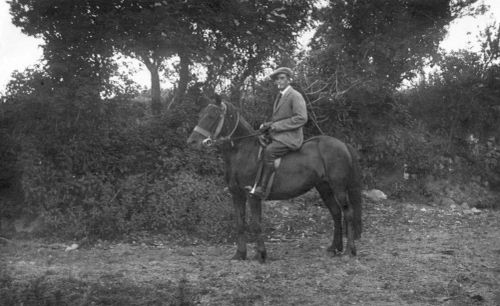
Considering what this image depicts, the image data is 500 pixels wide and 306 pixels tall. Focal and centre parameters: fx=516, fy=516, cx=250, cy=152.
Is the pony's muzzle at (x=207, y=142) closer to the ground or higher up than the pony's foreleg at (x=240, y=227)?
higher up

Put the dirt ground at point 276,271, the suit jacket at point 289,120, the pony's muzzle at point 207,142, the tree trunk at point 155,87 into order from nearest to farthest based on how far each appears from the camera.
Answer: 1. the dirt ground at point 276,271
2. the pony's muzzle at point 207,142
3. the suit jacket at point 289,120
4. the tree trunk at point 155,87

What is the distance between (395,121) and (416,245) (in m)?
7.01

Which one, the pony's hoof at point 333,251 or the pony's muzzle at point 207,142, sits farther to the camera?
the pony's hoof at point 333,251

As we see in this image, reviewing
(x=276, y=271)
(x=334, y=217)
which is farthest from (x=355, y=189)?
(x=276, y=271)

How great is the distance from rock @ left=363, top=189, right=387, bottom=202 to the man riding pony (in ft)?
20.4

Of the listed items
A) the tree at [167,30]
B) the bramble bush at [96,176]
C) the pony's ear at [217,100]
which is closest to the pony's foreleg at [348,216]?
the pony's ear at [217,100]

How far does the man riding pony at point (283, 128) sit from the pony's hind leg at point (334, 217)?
1056 millimetres

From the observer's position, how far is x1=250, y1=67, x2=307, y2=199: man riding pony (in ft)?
26.8

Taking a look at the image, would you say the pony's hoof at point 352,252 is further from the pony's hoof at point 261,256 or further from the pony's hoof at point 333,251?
the pony's hoof at point 261,256

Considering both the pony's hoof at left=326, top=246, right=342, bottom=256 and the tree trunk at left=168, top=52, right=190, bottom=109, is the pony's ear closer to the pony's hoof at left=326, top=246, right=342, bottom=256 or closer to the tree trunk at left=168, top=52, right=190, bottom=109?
the pony's hoof at left=326, top=246, right=342, bottom=256

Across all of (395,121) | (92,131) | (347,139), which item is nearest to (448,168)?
(395,121)

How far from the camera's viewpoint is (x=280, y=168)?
833 cm

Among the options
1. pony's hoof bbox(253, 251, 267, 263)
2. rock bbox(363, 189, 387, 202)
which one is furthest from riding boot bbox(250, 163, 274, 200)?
rock bbox(363, 189, 387, 202)

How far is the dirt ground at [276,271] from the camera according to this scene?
623 centimetres
